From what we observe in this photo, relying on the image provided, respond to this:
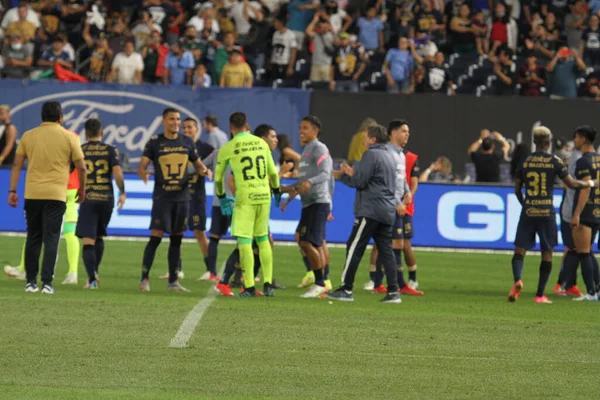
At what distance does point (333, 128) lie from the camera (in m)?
28.3

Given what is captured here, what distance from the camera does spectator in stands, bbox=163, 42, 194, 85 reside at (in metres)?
28.3

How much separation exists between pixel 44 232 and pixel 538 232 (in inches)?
224

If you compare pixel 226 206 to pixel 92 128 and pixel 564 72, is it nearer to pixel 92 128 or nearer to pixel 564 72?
pixel 92 128

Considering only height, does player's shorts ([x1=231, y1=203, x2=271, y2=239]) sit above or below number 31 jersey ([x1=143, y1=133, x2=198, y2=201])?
below

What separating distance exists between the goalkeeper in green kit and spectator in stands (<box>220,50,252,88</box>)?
13781mm

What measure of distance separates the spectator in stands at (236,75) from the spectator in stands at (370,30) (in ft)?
11.2

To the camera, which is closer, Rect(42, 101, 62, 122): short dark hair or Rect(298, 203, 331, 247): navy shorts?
Rect(42, 101, 62, 122): short dark hair

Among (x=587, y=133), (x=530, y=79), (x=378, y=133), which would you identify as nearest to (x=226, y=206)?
(x=378, y=133)

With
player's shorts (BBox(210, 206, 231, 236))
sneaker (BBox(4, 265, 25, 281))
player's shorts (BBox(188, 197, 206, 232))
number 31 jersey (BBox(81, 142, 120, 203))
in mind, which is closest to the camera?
number 31 jersey (BBox(81, 142, 120, 203))

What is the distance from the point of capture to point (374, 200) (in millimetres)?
14250

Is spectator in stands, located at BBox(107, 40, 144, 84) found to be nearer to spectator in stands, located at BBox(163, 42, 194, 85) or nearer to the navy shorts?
spectator in stands, located at BBox(163, 42, 194, 85)

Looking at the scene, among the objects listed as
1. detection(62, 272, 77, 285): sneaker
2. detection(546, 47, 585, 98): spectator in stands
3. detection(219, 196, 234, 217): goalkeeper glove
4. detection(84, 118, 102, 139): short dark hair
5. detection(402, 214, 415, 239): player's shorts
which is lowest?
detection(62, 272, 77, 285): sneaker

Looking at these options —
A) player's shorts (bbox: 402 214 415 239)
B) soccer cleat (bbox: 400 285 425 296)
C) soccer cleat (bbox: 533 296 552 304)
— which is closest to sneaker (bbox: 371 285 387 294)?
soccer cleat (bbox: 400 285 425 296)

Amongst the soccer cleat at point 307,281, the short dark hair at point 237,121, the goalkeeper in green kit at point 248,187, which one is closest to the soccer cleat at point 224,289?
the goalkeeper in green kit at point 248,187
